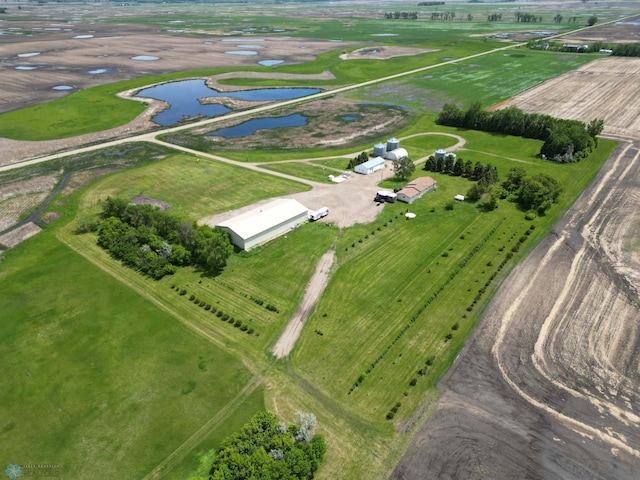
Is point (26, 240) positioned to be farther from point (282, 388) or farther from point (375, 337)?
point (375, 337)

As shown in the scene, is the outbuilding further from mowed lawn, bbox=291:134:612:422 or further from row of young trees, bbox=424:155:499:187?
mowed lawn, bbox=291:134:612:422

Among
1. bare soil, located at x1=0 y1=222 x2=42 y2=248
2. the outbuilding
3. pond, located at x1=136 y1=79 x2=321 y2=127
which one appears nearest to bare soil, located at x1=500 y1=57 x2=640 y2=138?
the outbuilding

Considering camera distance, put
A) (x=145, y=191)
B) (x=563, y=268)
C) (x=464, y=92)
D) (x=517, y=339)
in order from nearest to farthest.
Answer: (x=517, y=339) < (x=563, y=268) < (x=145, y=191) < (x=464, y=92)

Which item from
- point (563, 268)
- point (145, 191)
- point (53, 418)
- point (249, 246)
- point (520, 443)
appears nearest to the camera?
point (520, 443)

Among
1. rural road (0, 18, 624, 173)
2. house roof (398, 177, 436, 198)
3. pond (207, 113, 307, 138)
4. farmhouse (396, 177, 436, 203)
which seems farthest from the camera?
pond (207, 113, 307, 138)

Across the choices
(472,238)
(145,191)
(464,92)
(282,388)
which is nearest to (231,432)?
(282,388)

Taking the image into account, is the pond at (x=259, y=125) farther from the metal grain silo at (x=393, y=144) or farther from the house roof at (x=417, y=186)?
the house roof at (x=417, y=186)

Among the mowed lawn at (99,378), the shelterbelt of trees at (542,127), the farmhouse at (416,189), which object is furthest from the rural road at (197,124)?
the farmhouse at (416,189)
